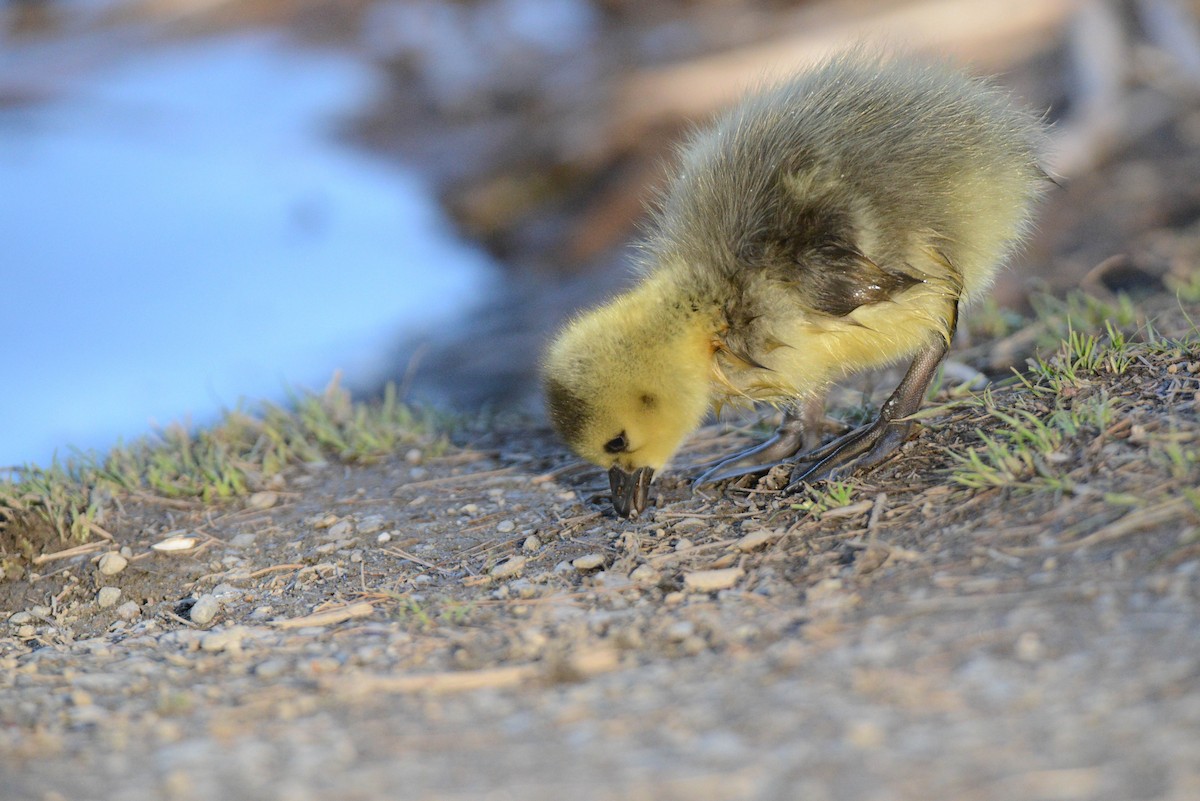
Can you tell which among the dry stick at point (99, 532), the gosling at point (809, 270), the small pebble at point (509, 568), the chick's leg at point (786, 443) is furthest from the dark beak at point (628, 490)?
the dry stick at point (99, 532)

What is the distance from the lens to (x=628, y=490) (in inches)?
140

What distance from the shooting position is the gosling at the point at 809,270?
3.31 m

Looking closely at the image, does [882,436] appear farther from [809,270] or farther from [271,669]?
[271,669]

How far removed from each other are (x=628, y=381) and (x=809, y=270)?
0.63 meters

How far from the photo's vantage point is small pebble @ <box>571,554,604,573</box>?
323 centimetres

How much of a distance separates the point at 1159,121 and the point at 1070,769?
8321 mm

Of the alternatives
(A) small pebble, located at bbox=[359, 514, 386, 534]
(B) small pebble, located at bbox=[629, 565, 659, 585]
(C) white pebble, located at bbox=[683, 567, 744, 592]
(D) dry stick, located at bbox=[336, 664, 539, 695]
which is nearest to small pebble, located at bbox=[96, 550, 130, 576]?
(A) small pebble, located at bbox=[359, 514, 386, 534]

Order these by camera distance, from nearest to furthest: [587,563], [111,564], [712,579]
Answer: [712,579] → [587,563] → [111,564]

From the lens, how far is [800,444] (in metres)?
3.95

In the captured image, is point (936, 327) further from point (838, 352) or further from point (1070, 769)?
point (1070, 769)

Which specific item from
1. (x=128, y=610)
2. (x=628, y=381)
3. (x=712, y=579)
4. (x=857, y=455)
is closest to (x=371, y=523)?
(x=128, y=610)

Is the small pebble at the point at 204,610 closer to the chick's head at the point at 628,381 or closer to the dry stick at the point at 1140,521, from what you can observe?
the chick's head at the point at 628,381

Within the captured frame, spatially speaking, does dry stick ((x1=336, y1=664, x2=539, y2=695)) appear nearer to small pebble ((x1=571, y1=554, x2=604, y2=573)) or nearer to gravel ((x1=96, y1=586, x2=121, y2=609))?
small pebble ((x1=571, y1=554, x2=604, y2=573))

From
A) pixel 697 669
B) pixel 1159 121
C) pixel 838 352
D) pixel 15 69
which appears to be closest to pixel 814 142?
pixel 838 352
